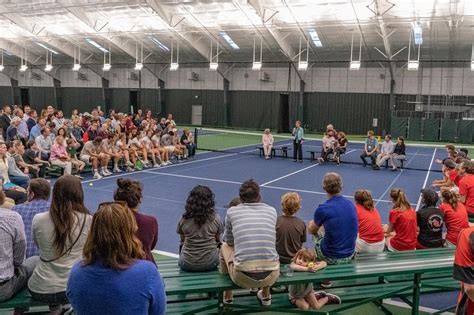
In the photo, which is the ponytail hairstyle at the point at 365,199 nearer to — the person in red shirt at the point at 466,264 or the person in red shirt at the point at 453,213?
the person in red shirt at the point at 453,213

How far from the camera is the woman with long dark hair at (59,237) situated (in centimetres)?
396

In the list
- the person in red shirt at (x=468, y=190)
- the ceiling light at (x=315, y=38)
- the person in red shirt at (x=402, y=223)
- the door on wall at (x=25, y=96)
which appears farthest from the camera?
the door on wall at (x=25, y=96)

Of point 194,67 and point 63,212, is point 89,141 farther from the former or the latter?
point 194,67

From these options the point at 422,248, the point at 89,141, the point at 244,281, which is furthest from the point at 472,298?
the point at 89,141

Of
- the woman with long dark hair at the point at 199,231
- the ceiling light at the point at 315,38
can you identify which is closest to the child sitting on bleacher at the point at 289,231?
the woman with long dark hair at the point at 199,231

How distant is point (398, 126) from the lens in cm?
3284

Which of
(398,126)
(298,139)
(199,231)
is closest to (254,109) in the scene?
(398,126)

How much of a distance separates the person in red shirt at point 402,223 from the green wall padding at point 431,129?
27488 millimetres

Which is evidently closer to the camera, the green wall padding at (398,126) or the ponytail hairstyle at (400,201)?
the ponytail hairstyle at (400,201)

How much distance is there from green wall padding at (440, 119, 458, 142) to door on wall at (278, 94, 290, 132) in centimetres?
1175

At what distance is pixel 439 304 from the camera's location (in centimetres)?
628

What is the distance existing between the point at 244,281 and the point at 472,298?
2.09 metres

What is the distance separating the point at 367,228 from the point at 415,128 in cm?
2804

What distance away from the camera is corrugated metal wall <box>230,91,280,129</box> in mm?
38312
